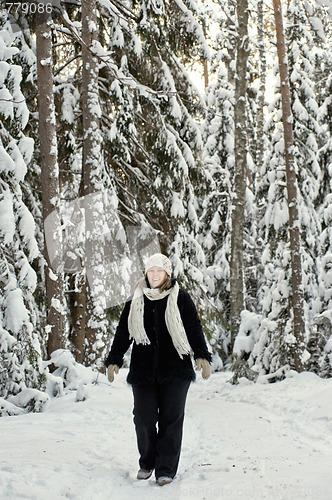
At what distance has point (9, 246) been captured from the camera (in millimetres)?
6934

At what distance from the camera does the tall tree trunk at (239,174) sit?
13.7 metres

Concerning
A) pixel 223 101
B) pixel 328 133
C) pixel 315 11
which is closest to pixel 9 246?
pixel 315 11

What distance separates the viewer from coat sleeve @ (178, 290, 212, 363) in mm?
4589

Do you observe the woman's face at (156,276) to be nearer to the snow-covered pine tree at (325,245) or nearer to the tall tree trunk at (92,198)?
the tall tree trunk at (92,198)

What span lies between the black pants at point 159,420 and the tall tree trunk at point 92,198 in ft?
16.8

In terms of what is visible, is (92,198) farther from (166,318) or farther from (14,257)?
(166,318)

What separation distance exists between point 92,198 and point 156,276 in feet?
16.9

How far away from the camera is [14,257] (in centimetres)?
696

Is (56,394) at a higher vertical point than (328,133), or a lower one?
lower

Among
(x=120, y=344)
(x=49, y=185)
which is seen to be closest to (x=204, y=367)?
(x=120, y=344)

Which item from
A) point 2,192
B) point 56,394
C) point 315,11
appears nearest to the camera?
point 2,192

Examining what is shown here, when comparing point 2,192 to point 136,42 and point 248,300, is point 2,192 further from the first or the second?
point 248,300

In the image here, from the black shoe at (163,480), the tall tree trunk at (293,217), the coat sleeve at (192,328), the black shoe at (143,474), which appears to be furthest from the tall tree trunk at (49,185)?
the tall tree trunk at (293,217)

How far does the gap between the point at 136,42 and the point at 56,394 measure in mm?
7504
